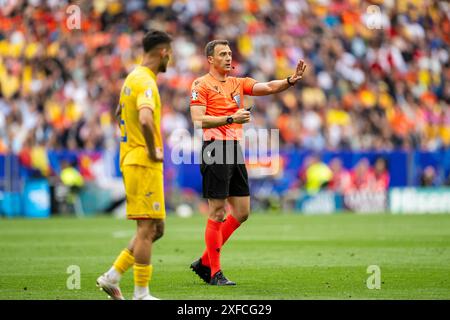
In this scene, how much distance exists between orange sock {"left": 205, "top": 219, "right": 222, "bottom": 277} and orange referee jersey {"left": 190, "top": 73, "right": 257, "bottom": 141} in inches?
39.8

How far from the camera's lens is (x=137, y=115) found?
9.36 meters

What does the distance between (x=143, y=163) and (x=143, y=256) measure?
867 millimetres

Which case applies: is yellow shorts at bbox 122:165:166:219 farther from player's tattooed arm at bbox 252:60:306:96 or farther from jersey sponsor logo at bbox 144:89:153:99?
player's tattooed arm at bbox 252:60:306:96

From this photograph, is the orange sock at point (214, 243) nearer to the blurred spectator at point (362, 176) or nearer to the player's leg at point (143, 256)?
the player's leg at point (143, 256)

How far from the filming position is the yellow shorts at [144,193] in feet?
30.2

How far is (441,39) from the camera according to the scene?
1320 inches

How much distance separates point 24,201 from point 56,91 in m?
3.56

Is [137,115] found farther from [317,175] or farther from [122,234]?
[317,175]

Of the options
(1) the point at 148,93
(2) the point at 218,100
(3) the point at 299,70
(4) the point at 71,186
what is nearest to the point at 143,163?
(1) the point at 148,93

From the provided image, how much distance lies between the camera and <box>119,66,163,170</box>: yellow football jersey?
922 cm

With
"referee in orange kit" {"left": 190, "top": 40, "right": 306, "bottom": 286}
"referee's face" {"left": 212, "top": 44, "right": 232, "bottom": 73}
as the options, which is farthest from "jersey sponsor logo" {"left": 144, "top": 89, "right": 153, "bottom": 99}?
"referee's face" {"left": 212, "top": 44, "right": 232, "bottom": 73}

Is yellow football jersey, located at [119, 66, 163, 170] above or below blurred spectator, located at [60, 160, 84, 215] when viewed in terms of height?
above
